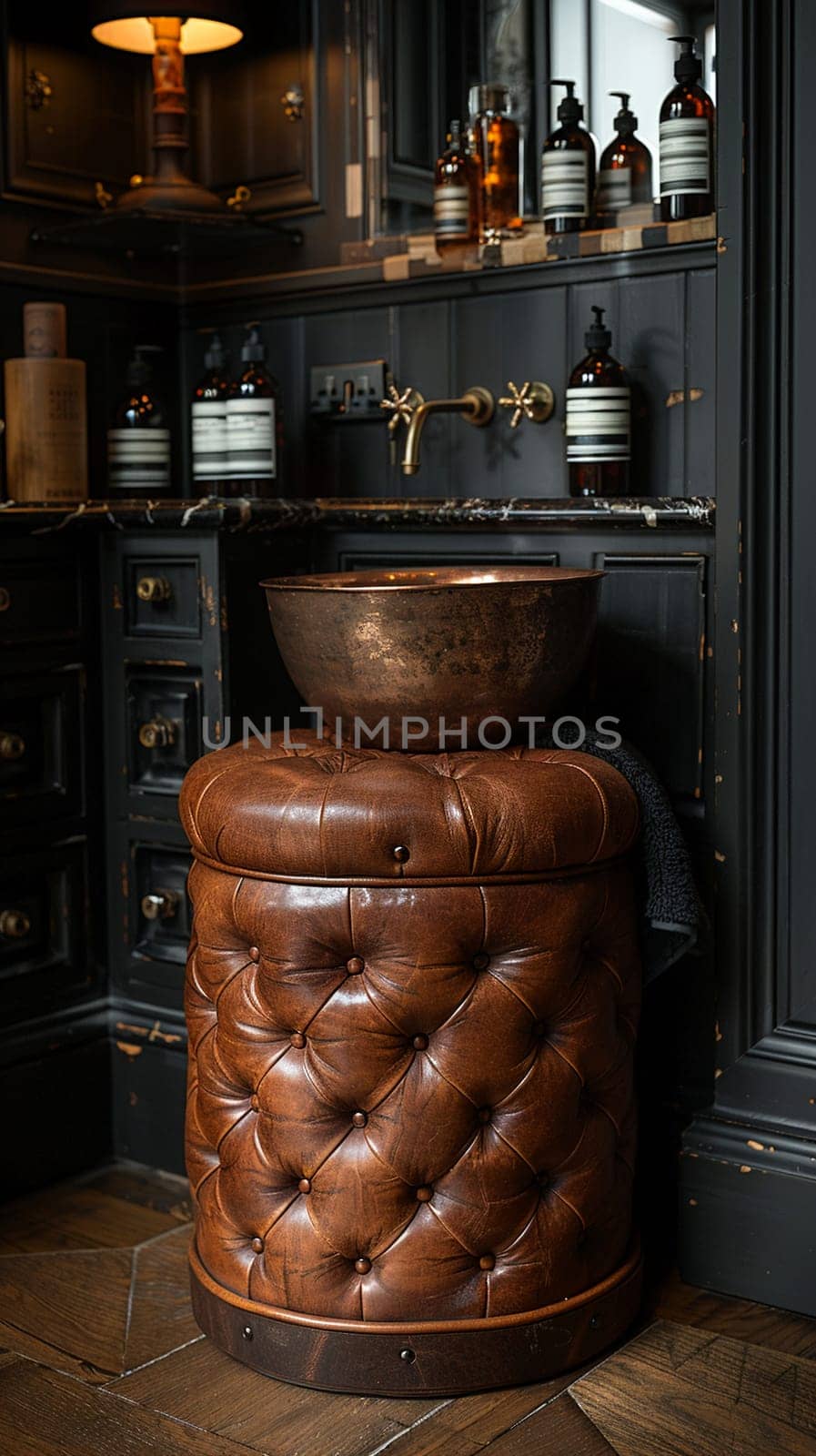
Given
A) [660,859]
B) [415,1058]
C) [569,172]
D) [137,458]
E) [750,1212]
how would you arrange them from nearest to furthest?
[415,1058]
[660,859]
[750,1212]
[569,172]
[137,458]

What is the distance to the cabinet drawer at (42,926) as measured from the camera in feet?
6.95

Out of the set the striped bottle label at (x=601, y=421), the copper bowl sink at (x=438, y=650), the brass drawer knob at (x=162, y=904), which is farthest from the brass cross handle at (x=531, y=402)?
the brass drawer knob at (x=162, y=904)

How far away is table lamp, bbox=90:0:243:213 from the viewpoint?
2.36 meters

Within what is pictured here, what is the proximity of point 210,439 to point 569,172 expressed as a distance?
61 cm

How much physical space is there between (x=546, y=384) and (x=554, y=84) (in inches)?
16.3

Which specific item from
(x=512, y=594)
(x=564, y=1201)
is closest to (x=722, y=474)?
(x=512, y=594)

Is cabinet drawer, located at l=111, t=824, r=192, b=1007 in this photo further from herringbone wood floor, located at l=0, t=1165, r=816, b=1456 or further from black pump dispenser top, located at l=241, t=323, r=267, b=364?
black pump dispenser top, located at l=241, t=323, r=267, b=364

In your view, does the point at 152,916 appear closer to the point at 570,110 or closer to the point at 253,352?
the point at 253,352

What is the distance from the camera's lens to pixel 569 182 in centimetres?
206

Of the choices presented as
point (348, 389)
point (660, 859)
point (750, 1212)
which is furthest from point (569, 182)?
point (750, 1212)

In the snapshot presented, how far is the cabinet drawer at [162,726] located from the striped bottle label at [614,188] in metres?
0.82

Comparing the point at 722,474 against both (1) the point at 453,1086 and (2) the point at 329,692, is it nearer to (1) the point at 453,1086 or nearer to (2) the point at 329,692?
(2) the point at 329,692

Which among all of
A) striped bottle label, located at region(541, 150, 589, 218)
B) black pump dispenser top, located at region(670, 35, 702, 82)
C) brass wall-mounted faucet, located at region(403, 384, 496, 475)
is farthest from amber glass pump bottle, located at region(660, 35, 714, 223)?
brass wall-mounted faucet, located at region(403, 384, 496, 475)

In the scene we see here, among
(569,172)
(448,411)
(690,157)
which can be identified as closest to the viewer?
(690,157)
